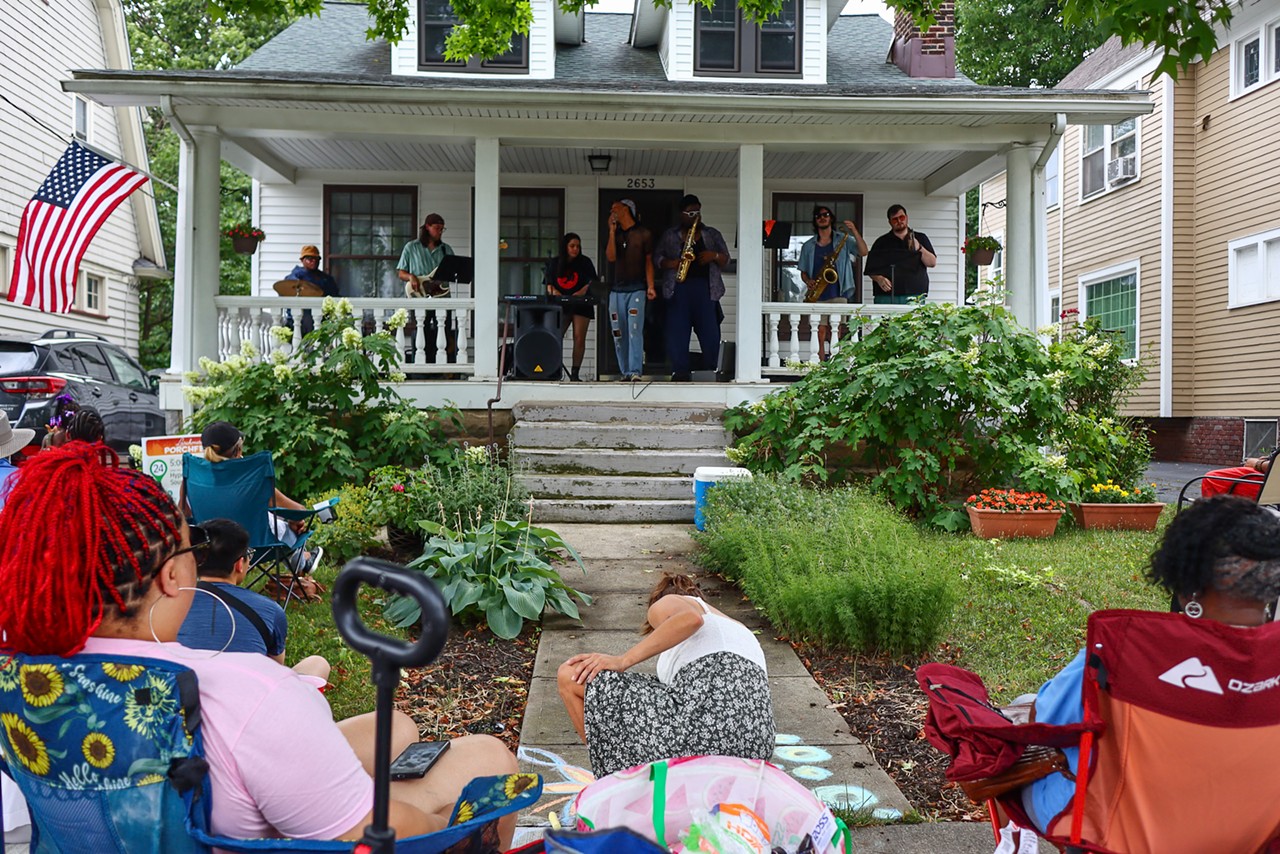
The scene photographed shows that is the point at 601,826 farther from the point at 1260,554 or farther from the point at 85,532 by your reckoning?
the point at 1260,554

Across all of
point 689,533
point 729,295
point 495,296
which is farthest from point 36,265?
point 729,295

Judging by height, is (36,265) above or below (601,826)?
above

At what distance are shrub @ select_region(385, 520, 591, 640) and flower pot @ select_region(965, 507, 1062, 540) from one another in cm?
361

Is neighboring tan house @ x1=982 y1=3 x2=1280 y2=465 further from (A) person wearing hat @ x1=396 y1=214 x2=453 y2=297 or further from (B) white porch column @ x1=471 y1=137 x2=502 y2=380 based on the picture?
(A) person wearing hat @ x1=396 y1=214 x2=453 y2=297

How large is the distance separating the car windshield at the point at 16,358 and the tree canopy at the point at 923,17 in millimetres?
6185

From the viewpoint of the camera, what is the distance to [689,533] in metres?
7.77

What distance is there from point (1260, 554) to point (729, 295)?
37.0ft

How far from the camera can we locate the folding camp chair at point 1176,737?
199 centimetres

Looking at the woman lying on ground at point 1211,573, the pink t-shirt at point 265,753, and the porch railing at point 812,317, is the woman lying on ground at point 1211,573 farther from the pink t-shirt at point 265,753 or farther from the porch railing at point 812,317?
the porch railing at point 812,317

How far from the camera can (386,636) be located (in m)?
1.25

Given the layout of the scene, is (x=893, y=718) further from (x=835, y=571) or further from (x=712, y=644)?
(x=712, y=644)

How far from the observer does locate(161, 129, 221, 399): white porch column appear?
973 cm

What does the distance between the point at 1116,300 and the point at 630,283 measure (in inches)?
513

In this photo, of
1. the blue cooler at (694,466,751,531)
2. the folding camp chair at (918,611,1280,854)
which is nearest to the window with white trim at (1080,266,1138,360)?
the blue cooler at (694,466,751,531)
